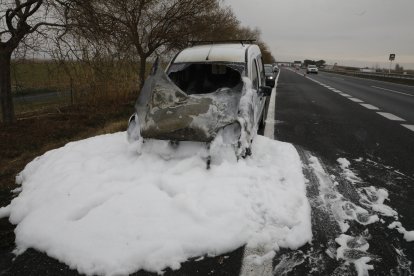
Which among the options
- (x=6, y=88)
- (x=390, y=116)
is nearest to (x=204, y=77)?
(x=6, y=88)

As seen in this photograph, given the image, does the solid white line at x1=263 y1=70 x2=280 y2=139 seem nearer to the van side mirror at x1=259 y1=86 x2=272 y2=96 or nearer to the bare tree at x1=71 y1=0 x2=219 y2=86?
the van side mirror at x1=259 y1=86 x2=272 y2=96

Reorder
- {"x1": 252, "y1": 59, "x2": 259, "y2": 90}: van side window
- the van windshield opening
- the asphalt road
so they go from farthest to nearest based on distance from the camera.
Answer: the van windshield opening, {"x1": 252, "y1": 59, "x2": 259, "y2": 90}: van side window, the asphalt road

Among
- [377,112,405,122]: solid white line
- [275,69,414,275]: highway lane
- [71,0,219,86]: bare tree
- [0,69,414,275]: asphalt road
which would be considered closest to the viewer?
[0,69,414,275]: asphalt road

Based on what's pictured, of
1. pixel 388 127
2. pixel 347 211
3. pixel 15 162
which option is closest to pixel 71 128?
pixel 15 162

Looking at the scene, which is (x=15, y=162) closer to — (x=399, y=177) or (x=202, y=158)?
(x=202, y=158)

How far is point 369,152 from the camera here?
6113mm

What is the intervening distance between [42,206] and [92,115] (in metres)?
6.75

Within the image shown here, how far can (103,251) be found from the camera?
9.37 feet

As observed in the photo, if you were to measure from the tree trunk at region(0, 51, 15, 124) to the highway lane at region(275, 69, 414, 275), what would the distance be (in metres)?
6.47

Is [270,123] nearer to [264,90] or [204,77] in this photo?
[264,90]

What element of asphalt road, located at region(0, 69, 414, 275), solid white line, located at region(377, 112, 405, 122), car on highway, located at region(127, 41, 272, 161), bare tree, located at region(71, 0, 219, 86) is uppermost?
bare tree, located at region(71, 0, 219, 86)

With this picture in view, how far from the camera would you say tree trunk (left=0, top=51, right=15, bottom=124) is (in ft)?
25.9

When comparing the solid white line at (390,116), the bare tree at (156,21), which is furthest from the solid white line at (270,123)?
the bare tree at (156,21)

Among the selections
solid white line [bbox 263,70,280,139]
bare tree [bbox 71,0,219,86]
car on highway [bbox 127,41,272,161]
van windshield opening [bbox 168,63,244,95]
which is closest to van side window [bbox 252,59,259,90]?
car on highway [bbox 127,41,272,161]
